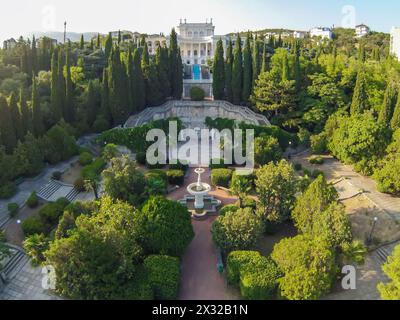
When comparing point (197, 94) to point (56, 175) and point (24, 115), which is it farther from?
point (56, 175)

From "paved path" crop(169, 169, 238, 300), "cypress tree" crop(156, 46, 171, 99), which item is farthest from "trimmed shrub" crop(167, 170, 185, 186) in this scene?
"cypress tree" crop(156, 46, 171, 99)

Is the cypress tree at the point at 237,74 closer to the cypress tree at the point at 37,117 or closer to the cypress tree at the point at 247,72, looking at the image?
the cypress tree at the point at 247,72

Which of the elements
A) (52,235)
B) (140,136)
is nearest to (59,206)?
(52,235)

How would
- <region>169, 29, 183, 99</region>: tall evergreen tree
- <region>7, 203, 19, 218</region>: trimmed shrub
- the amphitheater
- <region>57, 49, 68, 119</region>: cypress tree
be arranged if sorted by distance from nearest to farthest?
<region>7, 203, 19, 218</region>: trimmed shrub < <region>57, 49, 68, 119</region>: cypress tree < the amphitheater < <region>169, 29, 183, 99</region>: tall evergreen tree

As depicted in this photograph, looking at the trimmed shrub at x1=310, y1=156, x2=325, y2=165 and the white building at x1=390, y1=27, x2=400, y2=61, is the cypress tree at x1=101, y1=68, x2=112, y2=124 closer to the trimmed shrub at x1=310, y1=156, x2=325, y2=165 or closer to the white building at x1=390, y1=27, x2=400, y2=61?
the trimmed shrub at x1=310, y1=156, x2=325, y2=165

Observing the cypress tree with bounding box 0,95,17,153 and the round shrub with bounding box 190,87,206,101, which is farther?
the round shrub with bounding box 190,87,206,101

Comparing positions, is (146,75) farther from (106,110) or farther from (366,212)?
(366,212)
